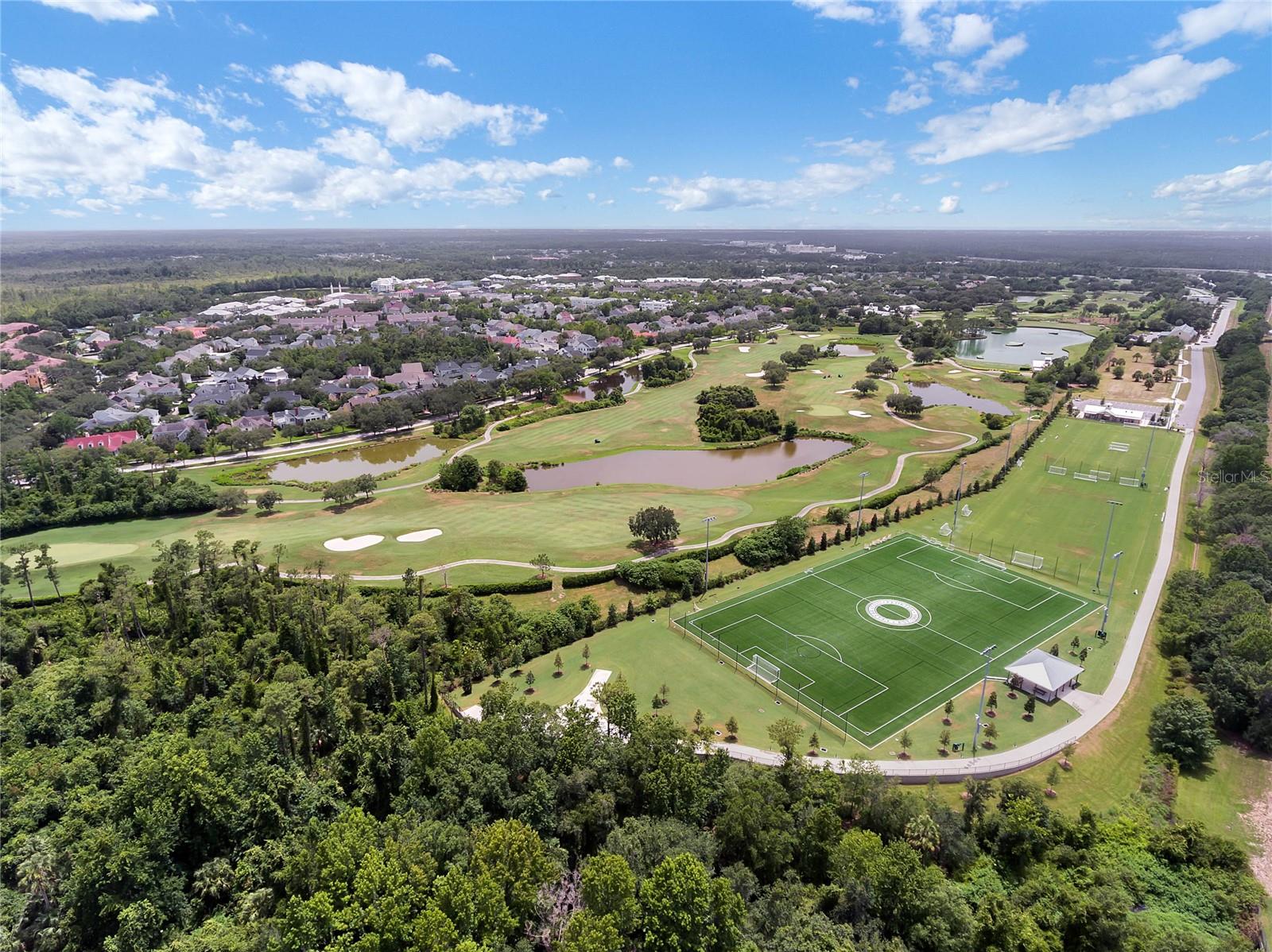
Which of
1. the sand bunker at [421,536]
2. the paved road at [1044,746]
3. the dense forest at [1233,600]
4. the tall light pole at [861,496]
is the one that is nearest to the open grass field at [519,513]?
the sand bunker at [421,536]

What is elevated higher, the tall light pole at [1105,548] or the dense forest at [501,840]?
the dense forest at [501,840]

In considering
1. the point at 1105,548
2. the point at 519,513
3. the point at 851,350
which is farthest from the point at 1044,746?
the point at 851,350

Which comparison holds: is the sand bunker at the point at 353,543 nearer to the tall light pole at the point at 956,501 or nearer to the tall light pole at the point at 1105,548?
the tall light pole at the point at 956,501

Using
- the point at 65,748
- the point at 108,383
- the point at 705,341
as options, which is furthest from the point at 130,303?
the point at 65,748

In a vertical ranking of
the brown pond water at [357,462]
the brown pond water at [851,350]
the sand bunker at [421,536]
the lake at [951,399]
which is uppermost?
the sand bunker at [421,536]

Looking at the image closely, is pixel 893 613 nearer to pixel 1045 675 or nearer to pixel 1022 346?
pixel 1045 675

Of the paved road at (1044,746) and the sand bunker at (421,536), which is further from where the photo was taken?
the sand bunker at (421,536)

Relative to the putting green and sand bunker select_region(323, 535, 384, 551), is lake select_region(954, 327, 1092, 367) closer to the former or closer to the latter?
sand bunker select_region(323, 535, 384, 551)
